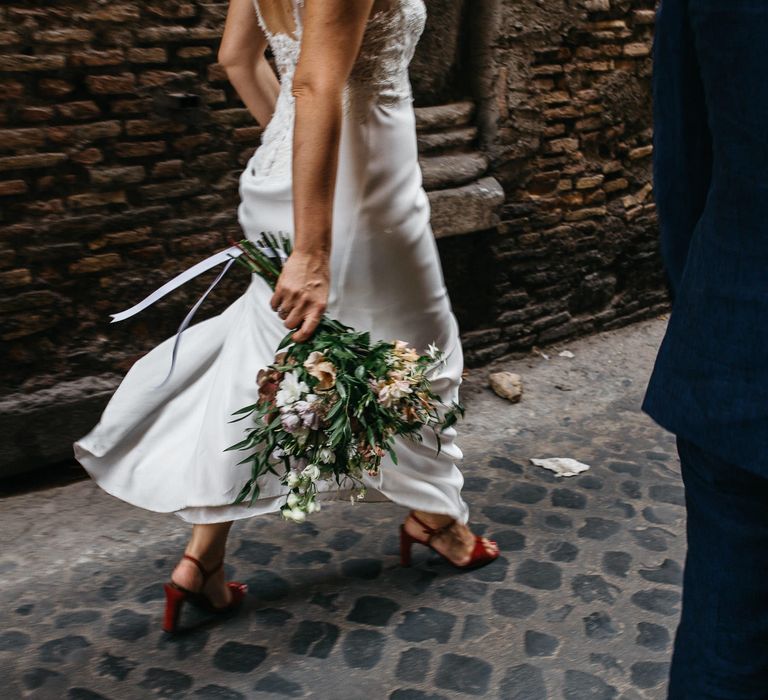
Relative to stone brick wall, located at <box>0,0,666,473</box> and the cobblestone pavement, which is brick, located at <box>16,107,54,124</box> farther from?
the cobblestone pavement

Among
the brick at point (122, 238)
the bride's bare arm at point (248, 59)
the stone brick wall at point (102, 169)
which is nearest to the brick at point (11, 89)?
the stone brick wall at point (102, 169)

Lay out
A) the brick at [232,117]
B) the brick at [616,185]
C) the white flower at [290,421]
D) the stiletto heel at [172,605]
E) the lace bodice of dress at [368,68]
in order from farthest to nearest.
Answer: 1. the brick at [616,185]
2. the brick at [232,117]
3. the stiletto heel at [172,605]
4. the lace bodice of dress at [368,68]
5. the white flower at [290,421]

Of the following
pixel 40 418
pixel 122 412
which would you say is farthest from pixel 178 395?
pixel 40 418

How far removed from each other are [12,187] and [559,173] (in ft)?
9.26

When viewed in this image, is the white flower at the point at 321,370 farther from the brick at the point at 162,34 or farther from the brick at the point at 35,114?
the brick at the point at 162,34

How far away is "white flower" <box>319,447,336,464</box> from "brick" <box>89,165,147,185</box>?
1.97 m

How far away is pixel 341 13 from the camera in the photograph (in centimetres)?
217

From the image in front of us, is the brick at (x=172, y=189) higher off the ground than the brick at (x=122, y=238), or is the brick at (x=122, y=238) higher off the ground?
the brick at (x=172, y=189)

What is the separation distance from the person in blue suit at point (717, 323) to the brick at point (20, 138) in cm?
263

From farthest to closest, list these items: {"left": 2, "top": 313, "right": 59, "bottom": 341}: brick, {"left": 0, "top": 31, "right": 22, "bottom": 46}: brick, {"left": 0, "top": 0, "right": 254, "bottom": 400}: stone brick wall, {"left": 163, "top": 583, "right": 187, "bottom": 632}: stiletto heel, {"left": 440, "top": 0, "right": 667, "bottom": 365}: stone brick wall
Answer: {"left": 440, "top": 0, "right": 667, "bottom": 365}: stone brick wall → {"left": 2, "top": 313, "right": 59, "bottom": 341}: brick → {"left": 0, "top": 0, "right": 254, "bottom": 400}: stone brick wall → {"left": 0, "top": 31, "right": 22, "bottom": 46}: brick → {"left": 163, "top": 583, "right": 187, "bottom": 632}: stiletto heel

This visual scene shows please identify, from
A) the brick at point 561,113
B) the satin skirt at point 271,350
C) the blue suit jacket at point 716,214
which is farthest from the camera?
the brick at point 561,113

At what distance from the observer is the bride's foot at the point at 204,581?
2.79 metres

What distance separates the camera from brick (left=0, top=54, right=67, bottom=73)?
3.45m

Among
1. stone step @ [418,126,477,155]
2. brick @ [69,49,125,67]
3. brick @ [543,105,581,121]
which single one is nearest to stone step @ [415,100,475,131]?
stone step @ [418,126,477,155]
